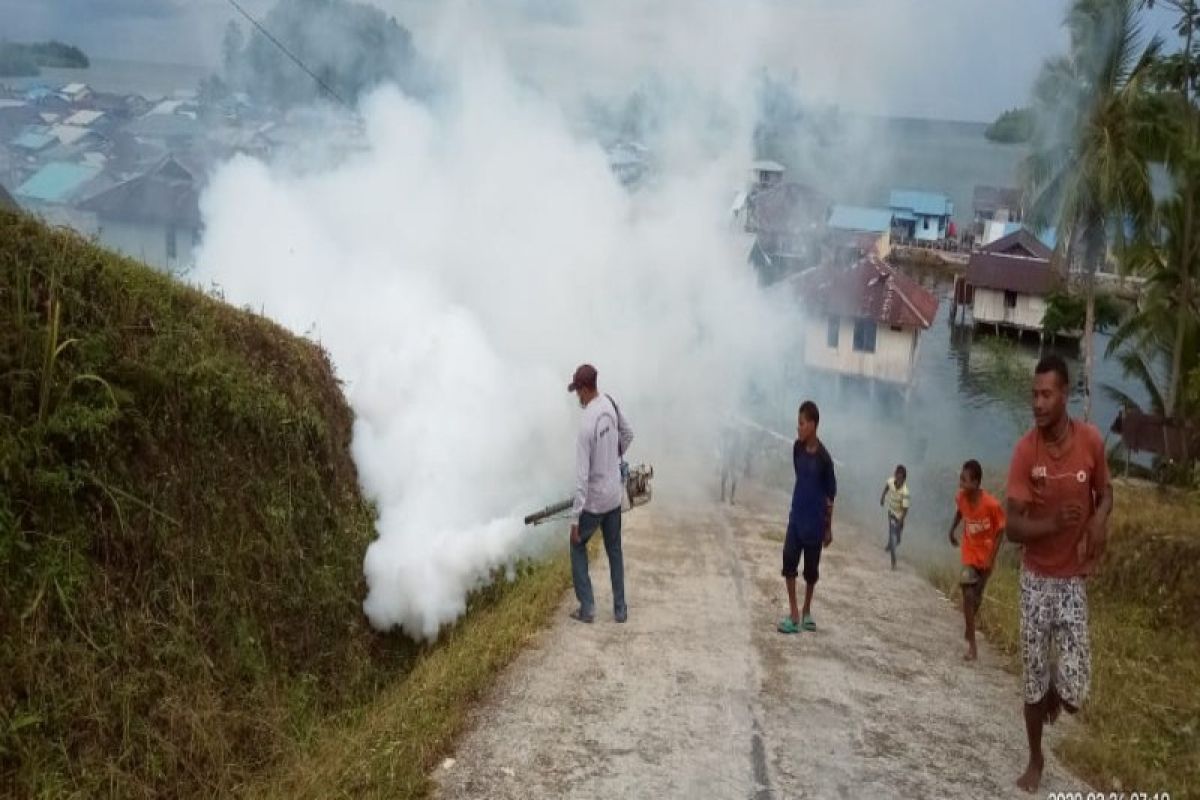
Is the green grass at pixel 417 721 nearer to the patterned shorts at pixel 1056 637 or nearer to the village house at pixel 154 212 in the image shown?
the patterned shorts at pixel 1056 637

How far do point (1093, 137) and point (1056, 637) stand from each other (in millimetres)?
19423

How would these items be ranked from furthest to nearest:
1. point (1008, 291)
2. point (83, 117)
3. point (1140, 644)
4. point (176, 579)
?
1. point (1008, 291)
2. point (83, 117)
3. point (1140, 644)
4. point (176, 579)

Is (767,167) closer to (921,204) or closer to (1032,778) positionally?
(1032,778)

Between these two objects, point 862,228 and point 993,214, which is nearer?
point 862,228

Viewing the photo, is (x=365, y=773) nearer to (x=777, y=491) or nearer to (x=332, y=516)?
(x=332, y=516)

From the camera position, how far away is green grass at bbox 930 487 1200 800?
197 inches

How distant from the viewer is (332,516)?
24.1 ft

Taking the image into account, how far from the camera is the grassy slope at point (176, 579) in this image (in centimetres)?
470

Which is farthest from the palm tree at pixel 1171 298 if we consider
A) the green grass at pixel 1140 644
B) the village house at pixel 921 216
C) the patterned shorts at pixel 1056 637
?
the village house at pixel 921 216

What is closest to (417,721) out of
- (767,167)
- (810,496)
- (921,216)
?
(810,496)

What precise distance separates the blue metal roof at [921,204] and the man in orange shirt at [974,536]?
5498 centimetres

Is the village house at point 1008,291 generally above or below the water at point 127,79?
below

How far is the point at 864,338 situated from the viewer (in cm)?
2723

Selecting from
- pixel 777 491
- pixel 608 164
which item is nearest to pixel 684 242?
pixel 608 164
